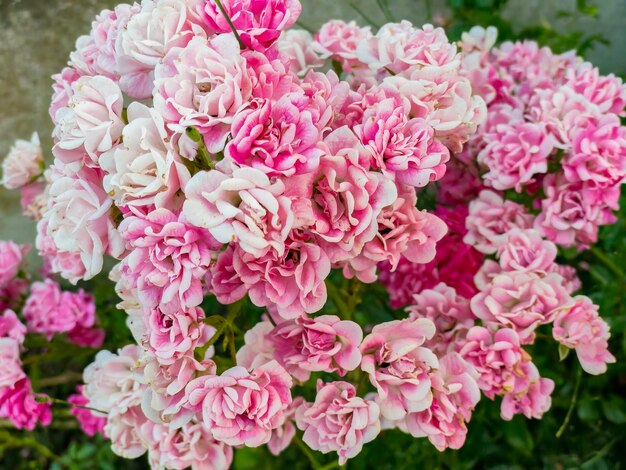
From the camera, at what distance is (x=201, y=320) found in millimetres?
684

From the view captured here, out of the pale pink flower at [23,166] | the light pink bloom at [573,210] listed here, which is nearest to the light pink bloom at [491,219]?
the light pink bloom at [573,210]

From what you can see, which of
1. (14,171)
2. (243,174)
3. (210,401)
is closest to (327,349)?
(210,401)

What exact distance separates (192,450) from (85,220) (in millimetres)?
325

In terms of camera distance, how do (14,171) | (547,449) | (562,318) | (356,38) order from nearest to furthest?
(562,318), (356,38), (14,171), (547,449)

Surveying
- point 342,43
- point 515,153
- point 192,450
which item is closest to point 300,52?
point 342,43

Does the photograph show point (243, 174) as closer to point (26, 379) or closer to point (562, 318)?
point (562, 318)

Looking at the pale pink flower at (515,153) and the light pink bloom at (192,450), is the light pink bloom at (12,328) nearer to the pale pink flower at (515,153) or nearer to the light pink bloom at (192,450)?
the light pink bloom at (192,450)

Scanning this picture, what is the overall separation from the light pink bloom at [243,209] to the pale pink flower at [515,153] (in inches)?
17.1

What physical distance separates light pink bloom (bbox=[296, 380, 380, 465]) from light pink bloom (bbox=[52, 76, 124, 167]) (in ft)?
1.18

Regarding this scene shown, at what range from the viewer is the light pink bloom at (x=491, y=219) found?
0.92 meters

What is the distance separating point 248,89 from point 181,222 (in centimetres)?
14

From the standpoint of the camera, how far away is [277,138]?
0.58 meters

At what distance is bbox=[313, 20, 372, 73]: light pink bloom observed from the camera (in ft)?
2.87

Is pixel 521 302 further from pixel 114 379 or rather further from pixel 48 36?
pixel 48 36
